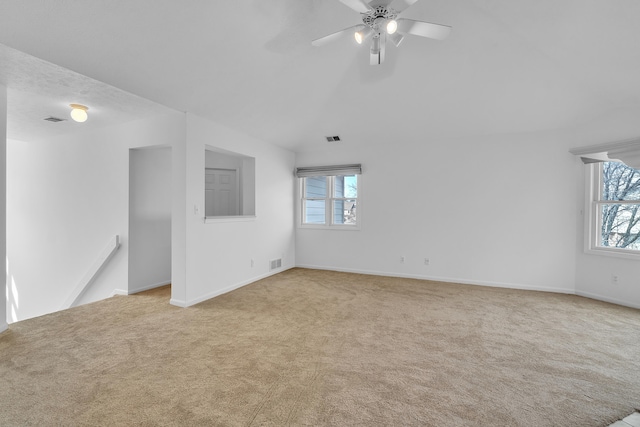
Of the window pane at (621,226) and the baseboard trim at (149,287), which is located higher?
the window pane at (621,226)

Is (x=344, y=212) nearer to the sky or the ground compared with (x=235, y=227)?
nearer to the sky

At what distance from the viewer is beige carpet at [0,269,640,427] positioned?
166cm

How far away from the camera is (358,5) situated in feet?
6.54

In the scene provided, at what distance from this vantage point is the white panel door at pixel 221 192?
5031mm

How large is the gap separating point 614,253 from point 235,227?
5.25 metres

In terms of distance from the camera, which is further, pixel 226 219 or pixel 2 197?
pixel 226 219

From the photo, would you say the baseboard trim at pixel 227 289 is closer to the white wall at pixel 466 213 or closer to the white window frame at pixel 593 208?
the white wall at pixel 466 213

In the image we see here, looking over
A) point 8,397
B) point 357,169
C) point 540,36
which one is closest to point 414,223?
point 357,169

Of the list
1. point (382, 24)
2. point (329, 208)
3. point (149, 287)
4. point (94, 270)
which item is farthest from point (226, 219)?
point (382, 24)

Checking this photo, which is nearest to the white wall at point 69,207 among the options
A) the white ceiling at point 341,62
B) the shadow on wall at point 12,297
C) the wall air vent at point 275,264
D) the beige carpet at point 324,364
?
the shadow on wall at point 12,297

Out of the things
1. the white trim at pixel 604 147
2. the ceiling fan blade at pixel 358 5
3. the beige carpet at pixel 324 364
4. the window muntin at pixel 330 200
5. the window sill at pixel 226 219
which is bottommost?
the beige carpet at pixel 324 364

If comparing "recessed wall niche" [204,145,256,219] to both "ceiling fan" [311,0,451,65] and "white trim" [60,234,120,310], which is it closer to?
"white trim" [60,234,120,310]

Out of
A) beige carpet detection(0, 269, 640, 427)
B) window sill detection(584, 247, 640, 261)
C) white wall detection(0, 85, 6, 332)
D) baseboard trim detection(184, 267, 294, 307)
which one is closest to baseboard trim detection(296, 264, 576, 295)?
beige carpet detection(0, 269, 640, 427)

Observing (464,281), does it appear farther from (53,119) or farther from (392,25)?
(53,119)
